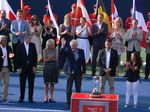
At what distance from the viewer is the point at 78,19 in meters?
17.5

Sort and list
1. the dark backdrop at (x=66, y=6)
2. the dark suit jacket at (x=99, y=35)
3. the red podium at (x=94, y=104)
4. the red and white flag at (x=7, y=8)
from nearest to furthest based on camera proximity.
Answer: the red podium at (x=94, y=104)
the dark suit jacket at (x=99, y=35)
the red and white flag at (x=7, y=8)
the dark backdrop at (x=66, y=6)

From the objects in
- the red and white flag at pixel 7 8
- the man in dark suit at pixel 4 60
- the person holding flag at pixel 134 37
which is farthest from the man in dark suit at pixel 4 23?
the person holding flag at pixel 134 37

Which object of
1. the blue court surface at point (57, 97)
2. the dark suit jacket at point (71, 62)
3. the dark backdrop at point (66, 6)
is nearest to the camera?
the dark suit jacket at point (71, 62)

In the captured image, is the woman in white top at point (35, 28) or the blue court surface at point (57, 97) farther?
the woman in white top at point (35, 28)

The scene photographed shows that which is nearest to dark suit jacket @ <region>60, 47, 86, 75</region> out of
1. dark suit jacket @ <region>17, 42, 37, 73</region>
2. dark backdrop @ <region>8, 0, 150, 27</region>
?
dark suit jacket @ <region>17, 42, 37, 73</region>

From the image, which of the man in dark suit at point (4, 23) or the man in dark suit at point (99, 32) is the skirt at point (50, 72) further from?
the man in dark suit at point (4, 23)

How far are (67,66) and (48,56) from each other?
2.72ft

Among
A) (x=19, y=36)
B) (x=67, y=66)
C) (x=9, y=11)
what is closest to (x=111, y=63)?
(x=67, y=66)

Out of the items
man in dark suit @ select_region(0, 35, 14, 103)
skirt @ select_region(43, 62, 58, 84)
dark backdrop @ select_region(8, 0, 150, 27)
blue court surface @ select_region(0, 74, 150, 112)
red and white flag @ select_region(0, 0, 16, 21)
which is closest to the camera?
blue court surface @ select_region(0, 74, 150, 112)

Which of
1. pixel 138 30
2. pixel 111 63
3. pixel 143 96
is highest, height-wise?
pixel 138 30

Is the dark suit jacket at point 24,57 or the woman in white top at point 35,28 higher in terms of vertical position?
the woman in white top at point 35,28

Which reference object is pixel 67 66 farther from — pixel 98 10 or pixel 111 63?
pixel 98 10

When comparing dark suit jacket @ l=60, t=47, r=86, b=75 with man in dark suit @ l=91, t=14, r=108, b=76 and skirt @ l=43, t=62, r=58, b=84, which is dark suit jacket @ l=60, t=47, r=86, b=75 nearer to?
skirt @ l=43, t=62, r=58, b=84

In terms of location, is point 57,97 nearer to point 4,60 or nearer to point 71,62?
point 71,62
